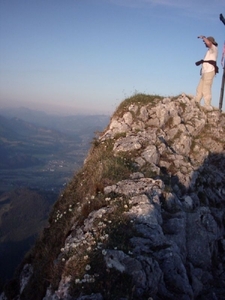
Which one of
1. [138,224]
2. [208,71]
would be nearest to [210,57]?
[208,71]

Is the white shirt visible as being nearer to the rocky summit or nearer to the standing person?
the standing person

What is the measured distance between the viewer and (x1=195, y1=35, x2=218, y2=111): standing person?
18.2 m

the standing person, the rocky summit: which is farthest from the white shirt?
the rocky summit

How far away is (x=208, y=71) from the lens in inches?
750

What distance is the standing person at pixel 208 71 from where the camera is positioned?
18234 mm

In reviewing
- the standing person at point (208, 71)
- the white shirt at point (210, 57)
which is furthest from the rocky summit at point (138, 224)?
the white shirt at point (210, 57)

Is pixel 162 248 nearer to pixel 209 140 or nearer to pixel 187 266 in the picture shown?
pixel 187 266

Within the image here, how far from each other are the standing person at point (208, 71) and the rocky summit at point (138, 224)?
147 inches

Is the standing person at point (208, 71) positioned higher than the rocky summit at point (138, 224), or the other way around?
the standing person at point (208, 71)

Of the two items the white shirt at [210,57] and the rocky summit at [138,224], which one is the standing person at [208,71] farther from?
the rocky summit at [138,224]

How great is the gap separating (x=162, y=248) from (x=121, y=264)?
5.93 feet

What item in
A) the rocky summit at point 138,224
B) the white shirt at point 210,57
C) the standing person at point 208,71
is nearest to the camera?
the rocky summit at point 138,224

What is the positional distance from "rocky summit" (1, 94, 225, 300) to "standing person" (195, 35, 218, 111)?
3725mm

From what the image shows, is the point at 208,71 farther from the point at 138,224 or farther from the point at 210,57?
the point at 138,224
